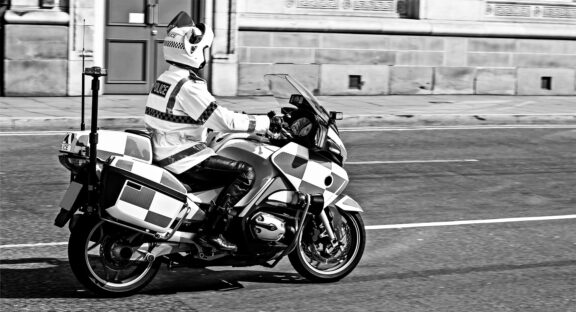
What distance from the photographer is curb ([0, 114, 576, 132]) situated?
49.4 feet

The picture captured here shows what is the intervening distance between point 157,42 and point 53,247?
1204cm

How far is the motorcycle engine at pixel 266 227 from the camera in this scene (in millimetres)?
6859

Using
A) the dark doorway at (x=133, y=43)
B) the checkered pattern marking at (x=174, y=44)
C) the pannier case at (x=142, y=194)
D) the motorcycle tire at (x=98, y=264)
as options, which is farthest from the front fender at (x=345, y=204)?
the dark doorway at (x=133, y=43)

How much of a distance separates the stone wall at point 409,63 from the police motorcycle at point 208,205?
13.0 m

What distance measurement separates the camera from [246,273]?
7.41 meters

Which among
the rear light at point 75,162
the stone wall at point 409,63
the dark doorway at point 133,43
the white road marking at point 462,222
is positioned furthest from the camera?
the stone wall at point 409,63

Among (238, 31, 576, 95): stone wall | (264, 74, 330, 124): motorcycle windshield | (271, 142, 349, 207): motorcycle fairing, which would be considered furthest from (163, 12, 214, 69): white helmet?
(238, 31, 576, 95): stone wall

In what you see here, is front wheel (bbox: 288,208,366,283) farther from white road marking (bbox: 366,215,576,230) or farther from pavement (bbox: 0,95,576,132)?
pavement (bbox: 0,95,576,132)

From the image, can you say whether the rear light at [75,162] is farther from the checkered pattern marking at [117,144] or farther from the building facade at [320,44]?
the building facade at [320,44]

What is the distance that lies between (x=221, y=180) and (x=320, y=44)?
14.3 metres

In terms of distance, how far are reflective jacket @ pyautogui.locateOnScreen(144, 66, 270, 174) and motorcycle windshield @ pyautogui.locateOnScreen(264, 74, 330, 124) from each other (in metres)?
0.35

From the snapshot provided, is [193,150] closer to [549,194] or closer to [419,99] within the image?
[549,194]

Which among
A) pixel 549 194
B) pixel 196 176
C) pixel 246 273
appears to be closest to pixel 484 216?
pixel 549 194

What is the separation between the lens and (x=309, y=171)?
276 inches
